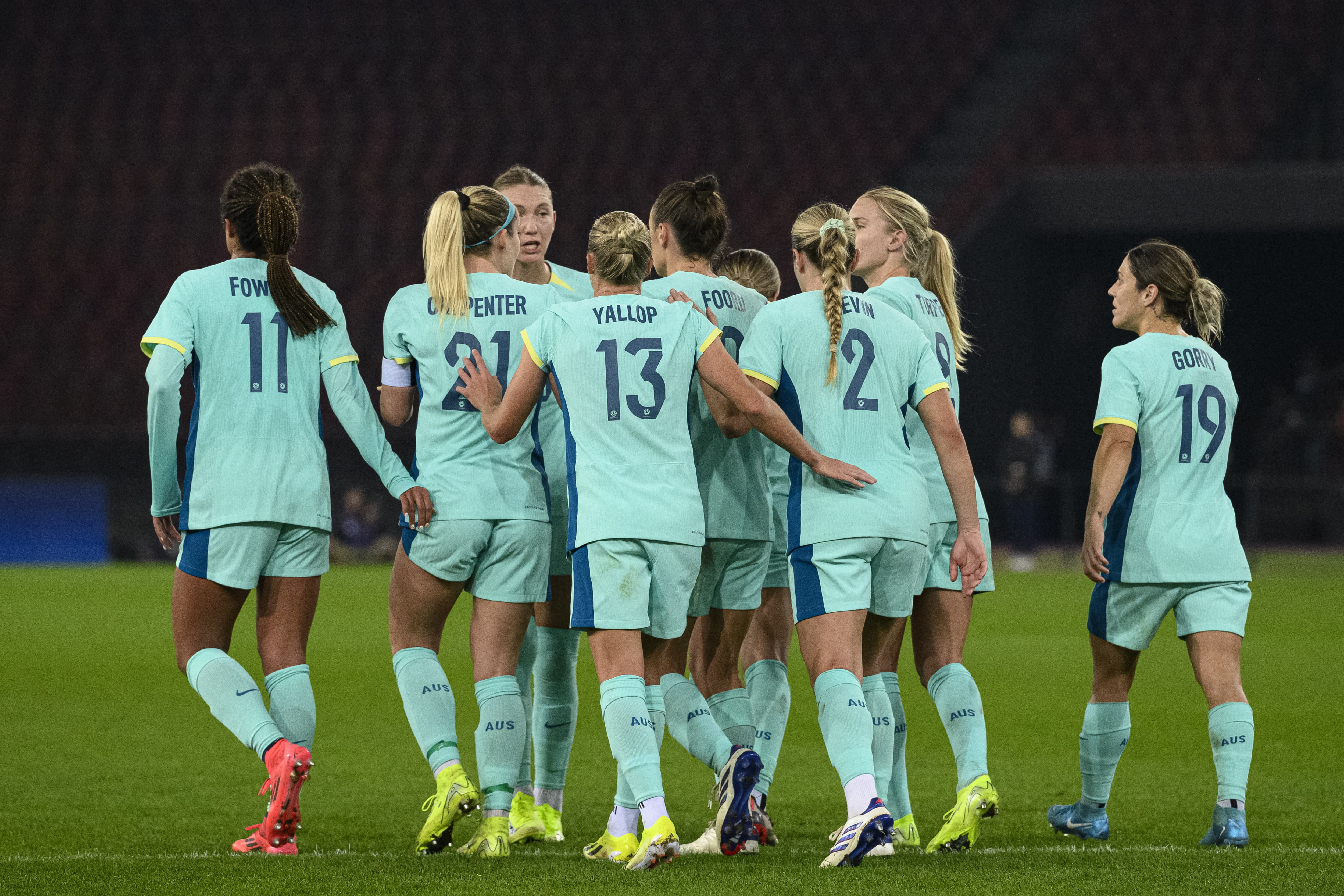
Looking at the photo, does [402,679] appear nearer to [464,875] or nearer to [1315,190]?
[464,875]

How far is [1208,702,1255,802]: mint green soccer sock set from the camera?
4531 millimetres

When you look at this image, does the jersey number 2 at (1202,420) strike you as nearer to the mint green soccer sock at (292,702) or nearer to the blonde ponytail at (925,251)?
the blonde ponytail at (925,251)

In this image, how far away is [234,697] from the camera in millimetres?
4383

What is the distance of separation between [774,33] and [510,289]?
1965cm

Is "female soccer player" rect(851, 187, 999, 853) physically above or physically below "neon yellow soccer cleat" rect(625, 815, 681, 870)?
above

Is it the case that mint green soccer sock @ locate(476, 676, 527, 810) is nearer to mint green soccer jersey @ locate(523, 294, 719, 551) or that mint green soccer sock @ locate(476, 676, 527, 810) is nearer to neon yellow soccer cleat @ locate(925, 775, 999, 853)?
mint green soccer jersey @ locate(523, 294, 719, 551)

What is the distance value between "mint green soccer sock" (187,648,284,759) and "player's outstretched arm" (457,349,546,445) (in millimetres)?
1001

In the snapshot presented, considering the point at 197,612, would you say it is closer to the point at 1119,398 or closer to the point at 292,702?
the point at 292,702

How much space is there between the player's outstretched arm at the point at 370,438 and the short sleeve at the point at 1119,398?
2.05 m

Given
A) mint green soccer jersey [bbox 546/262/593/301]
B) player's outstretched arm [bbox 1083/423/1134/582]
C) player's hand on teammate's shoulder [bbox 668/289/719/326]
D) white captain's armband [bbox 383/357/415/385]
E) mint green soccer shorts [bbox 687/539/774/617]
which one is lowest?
mint green soccer shorts [bbox 687/539/774/617]

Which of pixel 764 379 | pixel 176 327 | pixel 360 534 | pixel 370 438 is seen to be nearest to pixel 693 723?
pixel 764 379

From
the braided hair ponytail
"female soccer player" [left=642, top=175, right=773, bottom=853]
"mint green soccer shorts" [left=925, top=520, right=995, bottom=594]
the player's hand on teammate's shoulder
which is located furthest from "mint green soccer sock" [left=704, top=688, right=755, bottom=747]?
the braided hair ponytail

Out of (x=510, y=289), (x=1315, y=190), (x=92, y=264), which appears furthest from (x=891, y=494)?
(x=92, y=264)

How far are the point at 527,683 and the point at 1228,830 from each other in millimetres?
2159
